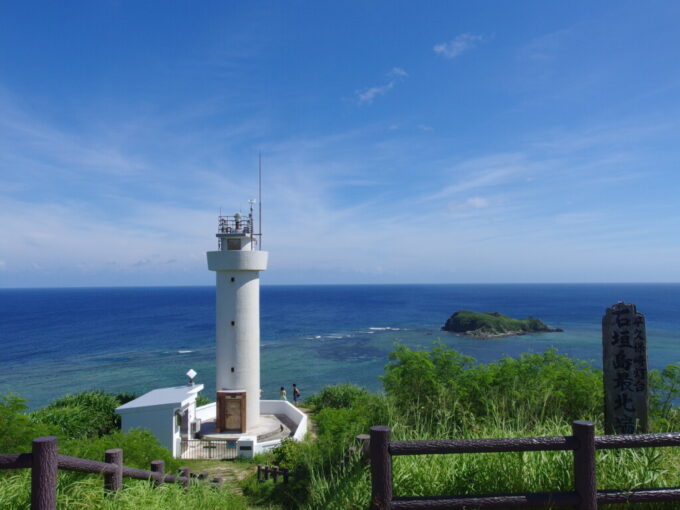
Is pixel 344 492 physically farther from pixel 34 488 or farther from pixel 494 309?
pixel 494 309

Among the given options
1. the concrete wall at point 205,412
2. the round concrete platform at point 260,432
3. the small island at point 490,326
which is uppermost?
the concrete wall at point 205,412

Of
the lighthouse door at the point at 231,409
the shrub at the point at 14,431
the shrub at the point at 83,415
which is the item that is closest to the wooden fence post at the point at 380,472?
the shrub at the point at 14,431

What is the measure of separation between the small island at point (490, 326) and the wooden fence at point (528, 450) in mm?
61514

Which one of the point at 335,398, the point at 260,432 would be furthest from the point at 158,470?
the point at 335,398

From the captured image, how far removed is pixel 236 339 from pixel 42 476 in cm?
1304

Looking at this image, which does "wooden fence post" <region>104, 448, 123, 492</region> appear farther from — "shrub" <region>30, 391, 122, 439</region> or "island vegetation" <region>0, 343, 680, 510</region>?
"shrub" <region>30, 391, 122, 439</region>

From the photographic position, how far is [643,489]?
3666mm

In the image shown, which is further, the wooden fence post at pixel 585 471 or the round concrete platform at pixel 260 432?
the round concrete platform at pixel 260 432

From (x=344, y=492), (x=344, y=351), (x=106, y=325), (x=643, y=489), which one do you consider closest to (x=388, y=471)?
(x=344, y=492)

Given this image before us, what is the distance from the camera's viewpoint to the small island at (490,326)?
6281 cm

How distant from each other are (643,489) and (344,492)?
103 inches

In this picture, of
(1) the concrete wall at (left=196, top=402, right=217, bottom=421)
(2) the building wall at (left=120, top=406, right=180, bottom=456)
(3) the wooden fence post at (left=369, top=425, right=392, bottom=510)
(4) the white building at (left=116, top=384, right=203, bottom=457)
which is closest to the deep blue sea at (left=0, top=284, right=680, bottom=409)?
(1) the concrete wall at (left=196, top=402, right=217, bottom=421)

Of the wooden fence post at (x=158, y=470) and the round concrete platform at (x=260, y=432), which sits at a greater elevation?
the wooden fence post at (x=158, y=470)

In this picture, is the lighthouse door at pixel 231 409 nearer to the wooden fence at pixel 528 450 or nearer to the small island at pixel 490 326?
the wooden fence at pixel 528 450
